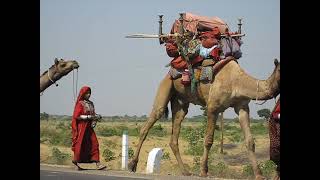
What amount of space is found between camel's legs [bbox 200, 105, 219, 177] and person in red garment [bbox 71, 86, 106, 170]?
243cm

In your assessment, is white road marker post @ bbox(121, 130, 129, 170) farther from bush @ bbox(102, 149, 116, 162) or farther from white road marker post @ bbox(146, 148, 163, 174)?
white road marker post @ bbox(146, 148, 163, 174)

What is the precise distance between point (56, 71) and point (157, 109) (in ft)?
8.50

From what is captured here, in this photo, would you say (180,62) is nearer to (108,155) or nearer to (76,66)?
(76,66)

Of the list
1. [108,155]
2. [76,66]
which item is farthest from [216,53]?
[108,155]

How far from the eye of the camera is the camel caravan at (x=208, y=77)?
15.7m

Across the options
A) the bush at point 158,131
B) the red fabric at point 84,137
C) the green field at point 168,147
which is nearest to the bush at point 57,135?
the green field at point 168,147

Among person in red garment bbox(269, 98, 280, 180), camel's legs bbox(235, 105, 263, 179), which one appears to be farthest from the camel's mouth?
person in red garment bbox(269, 98, 280, 180)

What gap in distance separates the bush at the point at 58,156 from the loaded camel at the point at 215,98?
1.92 metres

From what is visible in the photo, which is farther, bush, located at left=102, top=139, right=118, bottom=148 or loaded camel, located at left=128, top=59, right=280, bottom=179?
bush, located at left=102, top=139, right=118, bottom=148

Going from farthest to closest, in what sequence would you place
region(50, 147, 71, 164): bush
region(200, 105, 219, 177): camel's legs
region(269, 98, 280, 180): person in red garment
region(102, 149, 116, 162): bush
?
region(50, 147, 71, 164): bush
region(102, 149, 116, 162): bush
region(200, 105, 219, 177): camel's legs
region(269, 98, 280, 180): person in red garment

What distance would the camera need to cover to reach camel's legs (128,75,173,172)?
16.8m

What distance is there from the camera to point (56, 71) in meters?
17.8
